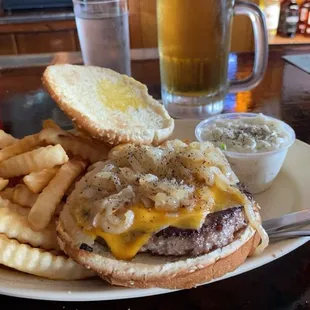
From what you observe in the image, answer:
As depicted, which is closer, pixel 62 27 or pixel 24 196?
pixel 24 196

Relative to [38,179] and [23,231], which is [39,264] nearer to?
[23,231]

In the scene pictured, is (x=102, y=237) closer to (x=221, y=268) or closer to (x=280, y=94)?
(x=221, y=268)

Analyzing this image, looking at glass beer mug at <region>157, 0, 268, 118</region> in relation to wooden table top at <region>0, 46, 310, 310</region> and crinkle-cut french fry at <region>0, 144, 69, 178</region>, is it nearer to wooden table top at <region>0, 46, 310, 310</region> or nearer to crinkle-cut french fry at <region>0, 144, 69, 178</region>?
wooden table top at <region>0, 46, 310, 310</region>

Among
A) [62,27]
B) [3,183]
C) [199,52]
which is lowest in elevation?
[62,27]

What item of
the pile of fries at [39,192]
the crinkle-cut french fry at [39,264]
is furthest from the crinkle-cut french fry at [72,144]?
the crinkle-cut french fry at [39,264]

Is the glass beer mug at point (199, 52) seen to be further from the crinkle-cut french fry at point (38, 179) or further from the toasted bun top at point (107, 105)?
the crinkle-cut french fry at point (38, 179)

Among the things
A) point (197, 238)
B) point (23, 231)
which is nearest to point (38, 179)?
point (23, 231)
